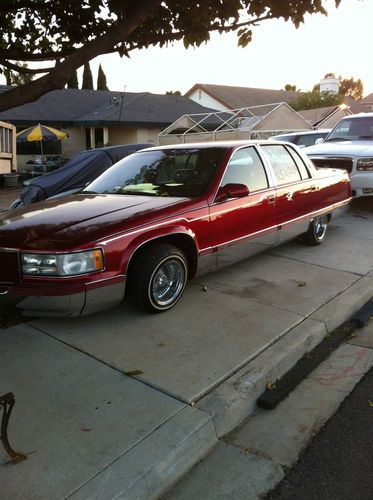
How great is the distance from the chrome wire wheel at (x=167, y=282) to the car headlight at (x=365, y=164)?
18.2ft

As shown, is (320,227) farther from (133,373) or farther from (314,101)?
(314,101)

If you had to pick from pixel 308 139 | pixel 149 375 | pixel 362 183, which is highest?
pixel 308 139

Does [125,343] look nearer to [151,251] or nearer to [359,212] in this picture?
[151,251]

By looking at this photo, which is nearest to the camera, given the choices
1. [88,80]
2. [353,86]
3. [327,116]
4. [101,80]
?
[327,116]

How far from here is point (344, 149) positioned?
9094mm

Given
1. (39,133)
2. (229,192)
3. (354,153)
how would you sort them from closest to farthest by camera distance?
(229,192)
(354,153)
(39,133)

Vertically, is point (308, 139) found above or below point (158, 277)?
above

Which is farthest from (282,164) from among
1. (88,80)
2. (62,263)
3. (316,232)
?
(88,80)

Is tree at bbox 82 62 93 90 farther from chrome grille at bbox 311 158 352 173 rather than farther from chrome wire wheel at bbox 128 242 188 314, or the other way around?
chrome wire wheel at bbox 128 242 188 314

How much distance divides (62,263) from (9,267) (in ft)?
1.58

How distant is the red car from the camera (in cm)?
375

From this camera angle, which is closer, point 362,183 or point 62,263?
point 62,263

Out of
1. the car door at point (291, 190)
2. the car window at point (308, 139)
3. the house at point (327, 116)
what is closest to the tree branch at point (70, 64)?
the car door at point (291, 190)

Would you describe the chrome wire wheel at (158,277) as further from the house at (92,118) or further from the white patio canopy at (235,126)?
the house at (92,118)
